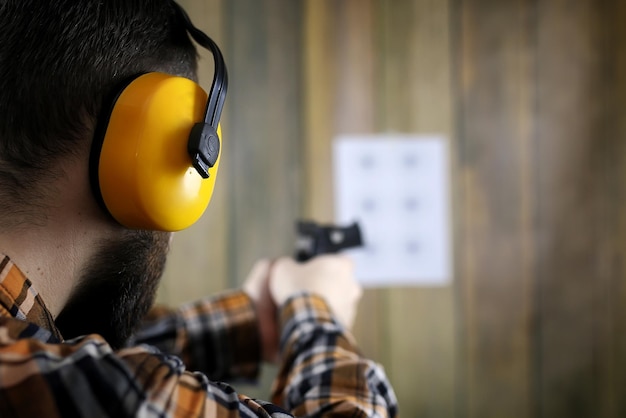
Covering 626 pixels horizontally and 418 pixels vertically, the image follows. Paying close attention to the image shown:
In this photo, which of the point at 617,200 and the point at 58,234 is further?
the point at 617,200

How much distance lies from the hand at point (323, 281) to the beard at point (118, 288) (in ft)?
1.17

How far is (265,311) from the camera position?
3.51 ft

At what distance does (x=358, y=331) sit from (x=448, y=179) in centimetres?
41

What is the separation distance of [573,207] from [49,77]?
3.85 ft

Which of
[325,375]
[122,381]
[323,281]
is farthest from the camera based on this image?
[323,281]

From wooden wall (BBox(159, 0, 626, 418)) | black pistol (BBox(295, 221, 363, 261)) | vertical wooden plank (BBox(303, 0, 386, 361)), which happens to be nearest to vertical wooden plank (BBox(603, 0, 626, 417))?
wooden wall (BBox(159, 0, 626, 418))

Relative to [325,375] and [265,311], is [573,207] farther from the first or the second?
[325,375]

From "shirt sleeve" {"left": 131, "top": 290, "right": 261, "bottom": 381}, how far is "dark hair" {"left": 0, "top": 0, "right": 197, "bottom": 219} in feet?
2.01

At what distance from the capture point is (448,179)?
1296 mm

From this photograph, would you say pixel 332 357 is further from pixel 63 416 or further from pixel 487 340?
pixel 487 340

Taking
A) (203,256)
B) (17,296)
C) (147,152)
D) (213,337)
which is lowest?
(213,337)

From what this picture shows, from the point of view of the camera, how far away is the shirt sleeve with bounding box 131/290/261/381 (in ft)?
3.39

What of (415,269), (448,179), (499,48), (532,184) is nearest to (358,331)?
(415,269)

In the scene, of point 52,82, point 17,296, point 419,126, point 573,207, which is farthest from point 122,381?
point 573,207
